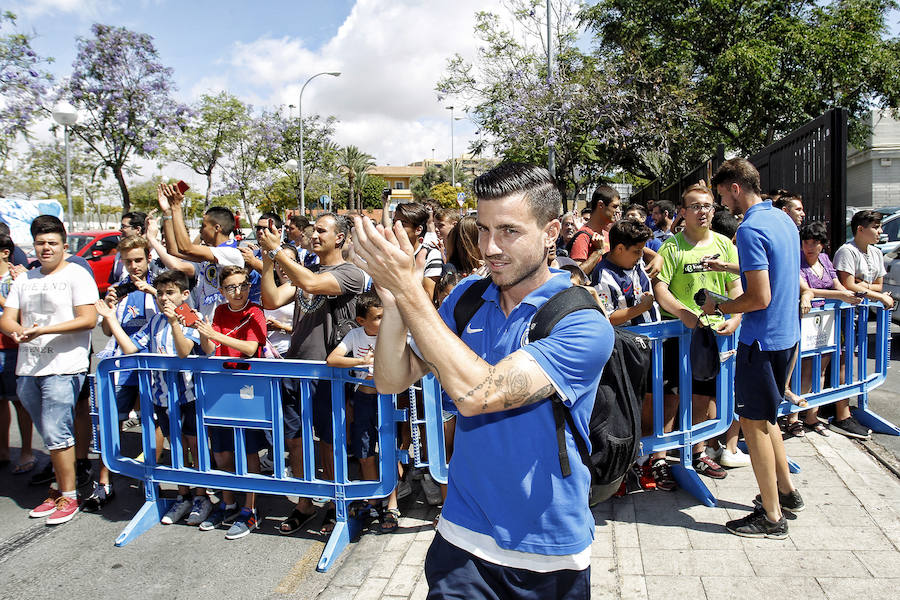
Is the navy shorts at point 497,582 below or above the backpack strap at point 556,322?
below

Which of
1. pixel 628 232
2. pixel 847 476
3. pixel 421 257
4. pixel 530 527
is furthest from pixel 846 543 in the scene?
pixel 421 257

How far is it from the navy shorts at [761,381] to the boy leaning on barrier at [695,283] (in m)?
0.63

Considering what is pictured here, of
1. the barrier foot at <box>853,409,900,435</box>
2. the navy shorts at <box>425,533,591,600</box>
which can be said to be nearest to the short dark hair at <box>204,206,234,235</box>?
the navy shorts at <box>425,533,591,600</box>

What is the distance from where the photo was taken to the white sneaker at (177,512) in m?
4.58

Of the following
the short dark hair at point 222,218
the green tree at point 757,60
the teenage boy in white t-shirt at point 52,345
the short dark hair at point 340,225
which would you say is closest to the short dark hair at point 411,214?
the short dark hair at point 340,225

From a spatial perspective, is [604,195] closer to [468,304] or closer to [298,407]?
[298,407]

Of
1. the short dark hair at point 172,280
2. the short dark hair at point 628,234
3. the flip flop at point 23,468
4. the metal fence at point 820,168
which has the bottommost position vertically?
the flip flop at point 23,468

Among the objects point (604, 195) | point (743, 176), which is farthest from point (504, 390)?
point (604, 195)

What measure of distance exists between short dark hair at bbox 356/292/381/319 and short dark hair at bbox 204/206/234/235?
2.63 meters

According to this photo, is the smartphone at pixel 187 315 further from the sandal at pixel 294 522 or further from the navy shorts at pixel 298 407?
the sandal at pixel 294 522

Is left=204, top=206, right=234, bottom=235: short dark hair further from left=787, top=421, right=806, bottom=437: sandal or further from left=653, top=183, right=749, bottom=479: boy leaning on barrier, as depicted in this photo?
left=787, top=421, right=806, bottom=437: sandal

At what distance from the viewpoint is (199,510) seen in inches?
183

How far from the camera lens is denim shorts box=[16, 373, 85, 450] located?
4734 millimetres

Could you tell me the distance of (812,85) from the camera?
20031mm
